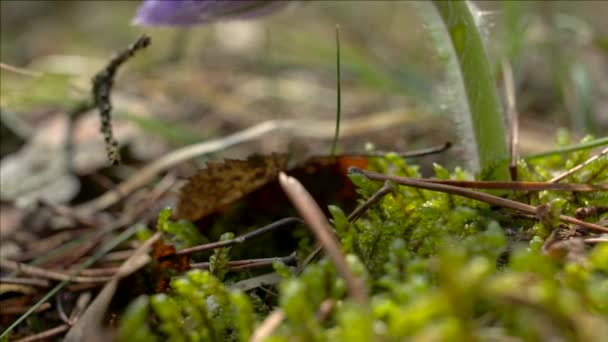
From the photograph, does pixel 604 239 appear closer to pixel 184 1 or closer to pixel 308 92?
pixel 184 1

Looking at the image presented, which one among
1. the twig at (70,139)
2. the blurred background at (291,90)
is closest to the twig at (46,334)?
the blurred background at (291,90)

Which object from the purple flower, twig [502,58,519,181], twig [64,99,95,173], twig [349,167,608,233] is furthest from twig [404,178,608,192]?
twig [64,99,95,173]

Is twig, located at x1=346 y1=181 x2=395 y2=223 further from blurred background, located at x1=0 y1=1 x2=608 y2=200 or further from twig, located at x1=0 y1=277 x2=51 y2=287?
twig, located at x1=0 y1=277 x2=51 y2=287

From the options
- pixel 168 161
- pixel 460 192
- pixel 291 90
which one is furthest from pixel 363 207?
pixel 291 90

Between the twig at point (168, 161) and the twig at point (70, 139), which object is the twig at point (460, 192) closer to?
the twig at point (168, 161)

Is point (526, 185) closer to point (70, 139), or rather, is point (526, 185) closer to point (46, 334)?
point (46, 334)
